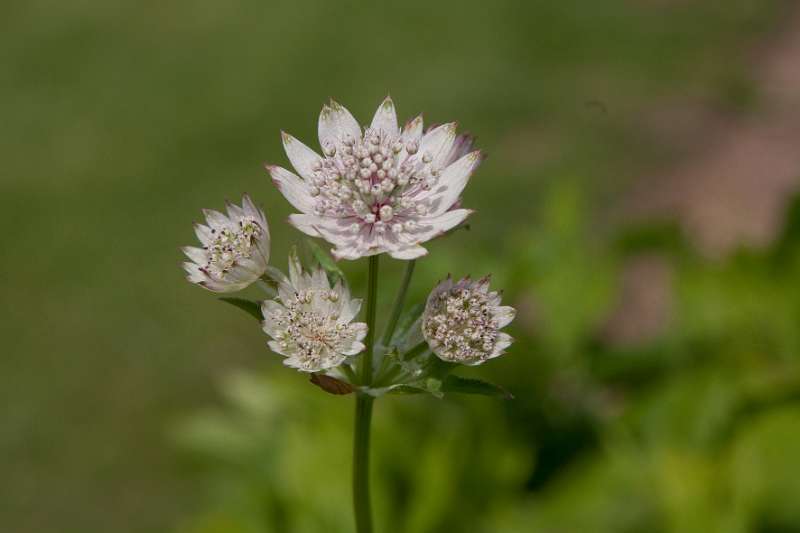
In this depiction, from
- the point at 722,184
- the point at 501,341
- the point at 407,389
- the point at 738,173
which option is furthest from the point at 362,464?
the point at 738,173

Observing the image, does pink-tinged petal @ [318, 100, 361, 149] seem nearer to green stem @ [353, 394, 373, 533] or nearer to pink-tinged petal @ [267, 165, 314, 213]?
pink-tinged petal @ [267, 165, 314, 213]

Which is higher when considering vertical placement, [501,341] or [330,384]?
[501,341]

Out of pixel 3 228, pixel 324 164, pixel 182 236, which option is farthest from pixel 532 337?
pixel 3 228

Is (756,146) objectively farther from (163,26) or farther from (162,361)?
(163,26)

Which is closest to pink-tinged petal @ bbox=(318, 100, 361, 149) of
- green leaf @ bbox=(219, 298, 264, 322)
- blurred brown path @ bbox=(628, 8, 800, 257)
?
green leaf @ bbox=(219, 298, 264, 322)

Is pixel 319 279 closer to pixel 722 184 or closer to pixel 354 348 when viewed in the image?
pixel 354 348
